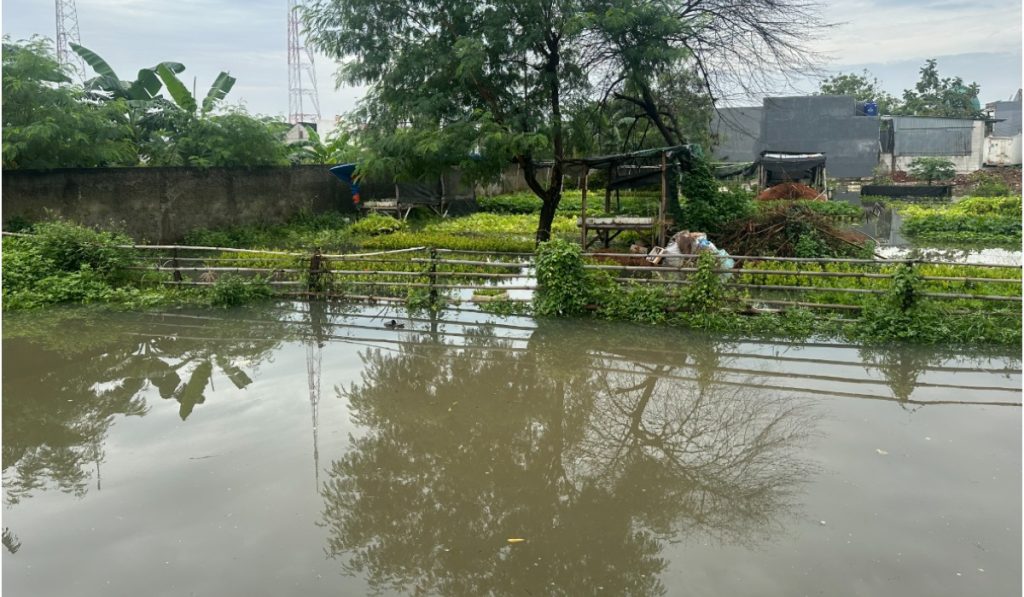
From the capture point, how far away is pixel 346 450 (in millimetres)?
5383

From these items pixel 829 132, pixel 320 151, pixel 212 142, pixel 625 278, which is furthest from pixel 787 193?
pixel 212 142

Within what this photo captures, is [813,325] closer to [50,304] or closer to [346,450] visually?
[346,450]

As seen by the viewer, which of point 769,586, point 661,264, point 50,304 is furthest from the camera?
point 661,264

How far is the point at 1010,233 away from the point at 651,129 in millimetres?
8502

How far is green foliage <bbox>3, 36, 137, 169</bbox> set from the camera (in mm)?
13453

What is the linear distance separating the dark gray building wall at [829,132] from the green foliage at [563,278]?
2349 cm

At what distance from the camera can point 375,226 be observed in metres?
17.4

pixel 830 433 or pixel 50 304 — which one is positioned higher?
pixel 50 304

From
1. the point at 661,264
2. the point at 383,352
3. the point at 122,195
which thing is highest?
the point at 122,195

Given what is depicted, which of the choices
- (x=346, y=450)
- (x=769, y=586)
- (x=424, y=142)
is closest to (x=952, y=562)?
(x=769, y=586)

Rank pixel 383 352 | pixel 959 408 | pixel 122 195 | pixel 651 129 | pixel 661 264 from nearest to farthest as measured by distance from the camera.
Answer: pixel 959 408
pixel 383 352
pixel 661 264
pixel 122 195
pixel 651 129

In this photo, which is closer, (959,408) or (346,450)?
(346,450)

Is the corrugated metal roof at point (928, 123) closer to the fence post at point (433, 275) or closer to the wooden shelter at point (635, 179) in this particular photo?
the wooden shelter at point (635, 179)

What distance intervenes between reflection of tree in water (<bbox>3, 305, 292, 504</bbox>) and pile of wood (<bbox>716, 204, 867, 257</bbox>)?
779cm
